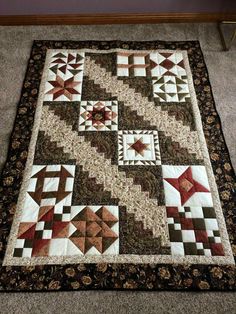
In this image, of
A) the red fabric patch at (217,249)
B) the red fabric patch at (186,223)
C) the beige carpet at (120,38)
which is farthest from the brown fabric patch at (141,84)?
the red fabric patch at (217,249)

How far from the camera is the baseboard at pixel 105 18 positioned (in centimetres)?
238

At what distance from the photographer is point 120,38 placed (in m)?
2.34

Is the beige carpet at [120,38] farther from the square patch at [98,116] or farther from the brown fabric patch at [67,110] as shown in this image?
the square patch at [98,116]

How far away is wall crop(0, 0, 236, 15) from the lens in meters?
2.33

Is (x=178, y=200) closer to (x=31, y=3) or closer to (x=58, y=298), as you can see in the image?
(x=58, y=298)

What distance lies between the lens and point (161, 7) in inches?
93.1

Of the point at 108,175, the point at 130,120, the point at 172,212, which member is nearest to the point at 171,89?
the point at 130,120

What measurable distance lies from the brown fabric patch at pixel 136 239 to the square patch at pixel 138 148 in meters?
0.33

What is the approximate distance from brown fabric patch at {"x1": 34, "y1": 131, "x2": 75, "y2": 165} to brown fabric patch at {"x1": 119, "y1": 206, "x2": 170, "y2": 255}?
442 millimetres

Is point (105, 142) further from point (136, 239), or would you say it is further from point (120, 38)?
point (120, 38)

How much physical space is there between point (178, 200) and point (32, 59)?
53.6 inches

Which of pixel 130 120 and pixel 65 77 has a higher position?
pixel 65 77

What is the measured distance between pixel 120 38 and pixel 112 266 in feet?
5.28

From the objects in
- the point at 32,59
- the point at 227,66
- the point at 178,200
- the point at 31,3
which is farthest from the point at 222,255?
the point at 31,3
